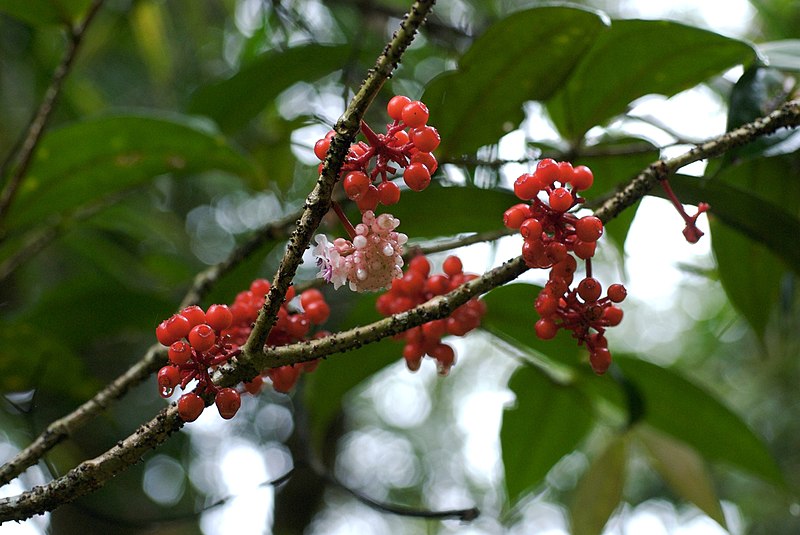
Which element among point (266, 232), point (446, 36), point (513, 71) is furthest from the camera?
point (446, 36)

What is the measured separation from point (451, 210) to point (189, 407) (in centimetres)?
61

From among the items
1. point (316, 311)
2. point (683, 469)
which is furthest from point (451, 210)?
point (683, 469)

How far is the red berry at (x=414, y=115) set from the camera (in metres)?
0.63

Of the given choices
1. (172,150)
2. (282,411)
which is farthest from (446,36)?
(282,411)

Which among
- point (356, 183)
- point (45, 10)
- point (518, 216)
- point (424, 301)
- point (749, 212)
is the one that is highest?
point (45, 10)

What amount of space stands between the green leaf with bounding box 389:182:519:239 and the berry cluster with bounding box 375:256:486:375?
22cm

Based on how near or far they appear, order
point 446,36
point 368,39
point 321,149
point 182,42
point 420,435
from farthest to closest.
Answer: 1. point 420,435
2. point 182,42
3. point 368,39
4. point 446,36
5. point 321,149

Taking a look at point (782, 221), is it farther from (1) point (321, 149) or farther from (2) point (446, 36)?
(2) point (446, 36)

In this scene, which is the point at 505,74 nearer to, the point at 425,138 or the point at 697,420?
the point at 425,138

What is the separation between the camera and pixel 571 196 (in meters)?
0.68

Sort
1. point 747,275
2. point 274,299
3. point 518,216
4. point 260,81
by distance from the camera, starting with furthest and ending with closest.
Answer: point 260,81
point 747,275
point 518,216
point 274,299

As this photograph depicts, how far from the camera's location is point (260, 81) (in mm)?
1540

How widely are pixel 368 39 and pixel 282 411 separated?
1529 mm

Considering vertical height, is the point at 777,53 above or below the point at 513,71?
below
